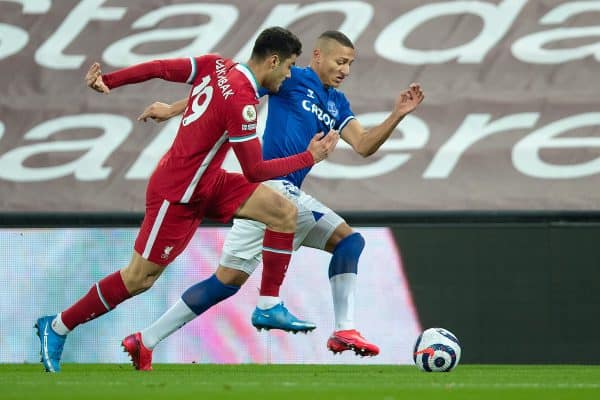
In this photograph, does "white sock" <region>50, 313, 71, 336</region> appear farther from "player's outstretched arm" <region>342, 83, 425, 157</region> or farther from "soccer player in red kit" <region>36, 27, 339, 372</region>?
"player's outstretched arm" <region>342, 83, 425, 157</region>

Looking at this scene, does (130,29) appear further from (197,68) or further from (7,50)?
(197,68)

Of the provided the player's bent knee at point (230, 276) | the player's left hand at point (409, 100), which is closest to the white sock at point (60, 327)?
the player's bent knee at point (230, 276)

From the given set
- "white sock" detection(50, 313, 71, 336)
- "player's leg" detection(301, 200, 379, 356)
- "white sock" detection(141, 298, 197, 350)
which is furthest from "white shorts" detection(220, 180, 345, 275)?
"white sock" detection(50, 313, 71, 336)

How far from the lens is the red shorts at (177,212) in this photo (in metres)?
7.05

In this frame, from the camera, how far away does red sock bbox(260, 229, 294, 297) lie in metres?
7.21

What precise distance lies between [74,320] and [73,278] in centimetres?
202

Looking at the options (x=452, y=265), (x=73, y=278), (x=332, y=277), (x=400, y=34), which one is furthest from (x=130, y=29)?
(x=332, y=277)

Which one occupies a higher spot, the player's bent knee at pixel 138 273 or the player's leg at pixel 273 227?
the player's leg at pixel 273 227

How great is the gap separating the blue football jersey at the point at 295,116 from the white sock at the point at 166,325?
0.96 m

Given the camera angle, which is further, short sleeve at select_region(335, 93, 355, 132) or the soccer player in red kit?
short sleeve at select_region(335, 93, 355, 132)

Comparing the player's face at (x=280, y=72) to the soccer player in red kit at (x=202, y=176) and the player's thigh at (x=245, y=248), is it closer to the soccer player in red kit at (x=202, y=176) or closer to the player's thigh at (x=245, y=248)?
the soccer player in red kit at (x=202, y=176)

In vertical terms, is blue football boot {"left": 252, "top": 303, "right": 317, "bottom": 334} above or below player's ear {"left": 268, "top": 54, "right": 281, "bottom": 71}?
below

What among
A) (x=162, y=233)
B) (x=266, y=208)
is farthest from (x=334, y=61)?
(x=162, y=233)

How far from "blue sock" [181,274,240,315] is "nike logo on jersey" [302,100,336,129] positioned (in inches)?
44.3
